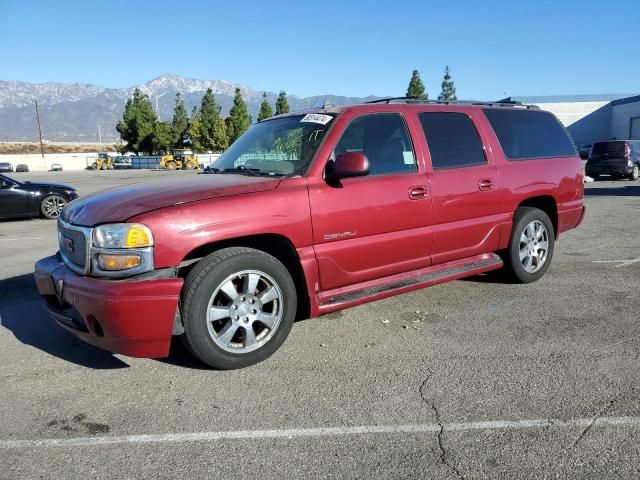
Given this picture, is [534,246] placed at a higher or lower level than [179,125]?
lower

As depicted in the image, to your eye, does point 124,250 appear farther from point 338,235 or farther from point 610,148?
point 610,148

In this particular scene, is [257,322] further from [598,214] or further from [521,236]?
[598,214]

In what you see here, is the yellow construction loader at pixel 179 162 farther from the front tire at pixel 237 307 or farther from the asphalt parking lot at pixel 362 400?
the front tire at pixel 237 307

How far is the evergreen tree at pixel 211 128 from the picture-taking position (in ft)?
222

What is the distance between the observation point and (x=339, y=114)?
4.27 meters

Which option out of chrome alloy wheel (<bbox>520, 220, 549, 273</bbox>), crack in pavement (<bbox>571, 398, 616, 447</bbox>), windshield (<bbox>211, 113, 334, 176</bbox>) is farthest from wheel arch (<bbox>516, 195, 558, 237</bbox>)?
crack in pavement (<bbox>571, 398, 616, 447</bbox>)

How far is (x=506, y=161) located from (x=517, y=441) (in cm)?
321

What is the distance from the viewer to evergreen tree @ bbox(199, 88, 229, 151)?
67562 mm

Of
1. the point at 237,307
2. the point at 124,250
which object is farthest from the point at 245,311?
the point at 124,250

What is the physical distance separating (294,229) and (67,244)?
5.45 feet

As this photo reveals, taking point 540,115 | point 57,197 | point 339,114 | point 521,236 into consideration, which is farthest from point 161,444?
point 57,197

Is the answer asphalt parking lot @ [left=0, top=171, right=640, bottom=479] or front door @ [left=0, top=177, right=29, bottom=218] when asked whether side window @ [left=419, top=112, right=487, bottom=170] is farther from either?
front door @ [left=0, top=177, right=29, bottom=218]

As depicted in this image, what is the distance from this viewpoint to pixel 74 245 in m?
3.64

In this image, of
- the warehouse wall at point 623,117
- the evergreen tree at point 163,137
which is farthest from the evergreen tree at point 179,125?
the warehouse wall at point 623,117
